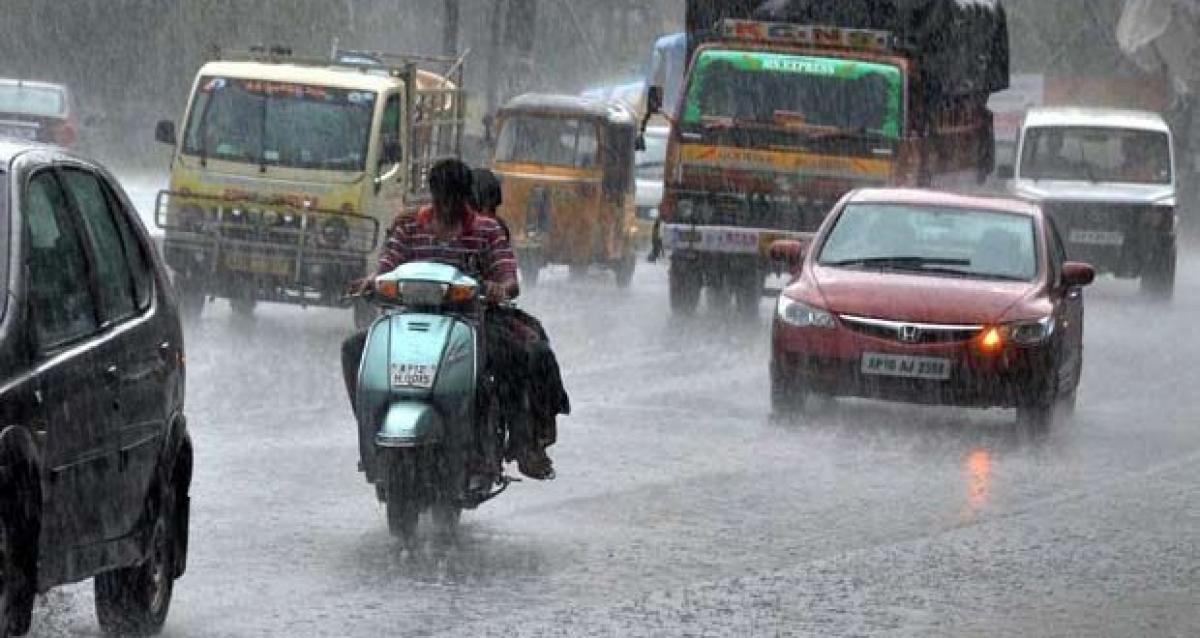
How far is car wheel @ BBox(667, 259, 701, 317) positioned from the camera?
2798 cm

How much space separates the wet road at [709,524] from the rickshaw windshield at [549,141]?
36.6 ft

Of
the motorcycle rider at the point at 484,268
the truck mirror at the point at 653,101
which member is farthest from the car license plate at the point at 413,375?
the truck mirror at the point at 653,101

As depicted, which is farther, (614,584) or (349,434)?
(349,434)

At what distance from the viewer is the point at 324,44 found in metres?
65.7

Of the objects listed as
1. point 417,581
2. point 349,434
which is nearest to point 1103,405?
point 349,434

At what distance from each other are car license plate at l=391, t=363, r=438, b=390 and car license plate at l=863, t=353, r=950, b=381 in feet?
20.2

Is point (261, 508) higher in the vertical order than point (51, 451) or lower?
lower

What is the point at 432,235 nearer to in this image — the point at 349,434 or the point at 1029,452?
the point at 349,434

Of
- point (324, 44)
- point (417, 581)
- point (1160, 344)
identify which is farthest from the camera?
point (324, 44)

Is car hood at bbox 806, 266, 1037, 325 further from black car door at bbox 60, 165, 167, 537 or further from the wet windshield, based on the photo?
the wet windshield

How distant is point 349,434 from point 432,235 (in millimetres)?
3919

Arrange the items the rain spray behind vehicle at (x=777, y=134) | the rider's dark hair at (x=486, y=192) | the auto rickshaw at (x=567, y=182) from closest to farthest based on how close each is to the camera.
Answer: the rider's dark hair at (x=486, y=192)
the rain spray behind vehicle at (x=777, y=134)
the auto rickshaw at (x=567, y=182)

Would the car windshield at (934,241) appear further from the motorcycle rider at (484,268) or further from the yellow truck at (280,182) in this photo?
the motorcycle rider at (484,268)

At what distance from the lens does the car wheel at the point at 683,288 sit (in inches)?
1102
